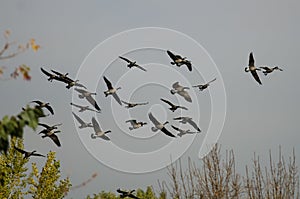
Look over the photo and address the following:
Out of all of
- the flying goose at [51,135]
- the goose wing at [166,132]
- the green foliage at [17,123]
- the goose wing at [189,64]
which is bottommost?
the green foliage at [17,123]

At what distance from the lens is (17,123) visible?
329 cm

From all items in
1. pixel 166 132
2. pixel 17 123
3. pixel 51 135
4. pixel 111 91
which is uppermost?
pixel 111 91

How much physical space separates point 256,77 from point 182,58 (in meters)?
Answer: 1.68

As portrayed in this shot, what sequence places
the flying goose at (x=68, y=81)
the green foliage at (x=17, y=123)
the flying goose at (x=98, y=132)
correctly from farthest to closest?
the flying goose at (x=98, y=132) → the flying goose at (x=68, y=81) → the green foliage at (x=17, y=123)

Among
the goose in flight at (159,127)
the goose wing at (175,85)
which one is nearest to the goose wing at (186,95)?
the goose wing at (175,85)

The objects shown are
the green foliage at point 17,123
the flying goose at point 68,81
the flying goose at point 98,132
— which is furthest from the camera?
the flying goose at point 98,132

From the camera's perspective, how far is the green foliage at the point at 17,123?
3248 mm

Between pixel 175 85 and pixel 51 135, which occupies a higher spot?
pixel 175 85

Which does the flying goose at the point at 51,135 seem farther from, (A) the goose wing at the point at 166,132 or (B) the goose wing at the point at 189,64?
(B) the goose wing at the point at 189,64

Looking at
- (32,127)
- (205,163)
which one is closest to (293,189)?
Result: (205,163)

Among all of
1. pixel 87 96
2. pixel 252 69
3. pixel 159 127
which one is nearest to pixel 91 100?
pixel 87 96

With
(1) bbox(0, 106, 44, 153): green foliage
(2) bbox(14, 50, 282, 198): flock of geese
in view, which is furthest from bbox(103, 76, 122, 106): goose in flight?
(1) bbox(0, 106, 44, 153): green foliage

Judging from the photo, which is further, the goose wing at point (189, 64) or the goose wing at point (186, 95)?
the goose wing at point (186, 95)

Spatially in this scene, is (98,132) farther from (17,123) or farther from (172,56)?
(17,123)
